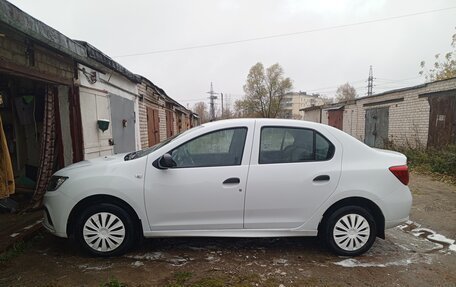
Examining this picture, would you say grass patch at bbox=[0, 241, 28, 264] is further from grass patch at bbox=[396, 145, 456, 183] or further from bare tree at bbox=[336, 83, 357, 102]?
bare tree at bbox=[336, 83, 357, 102]

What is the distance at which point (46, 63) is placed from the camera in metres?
4.38

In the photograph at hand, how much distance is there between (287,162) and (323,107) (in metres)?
19.9

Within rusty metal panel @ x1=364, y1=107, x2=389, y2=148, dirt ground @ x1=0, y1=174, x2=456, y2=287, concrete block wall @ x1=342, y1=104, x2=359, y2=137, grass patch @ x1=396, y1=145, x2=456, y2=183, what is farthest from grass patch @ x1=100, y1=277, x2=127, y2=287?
concrete block wall @ x1=342, y1=104, x2=359, y2=137

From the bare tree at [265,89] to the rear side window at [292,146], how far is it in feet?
114

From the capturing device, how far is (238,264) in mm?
2963

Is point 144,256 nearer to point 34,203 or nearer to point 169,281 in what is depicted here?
point 169,281

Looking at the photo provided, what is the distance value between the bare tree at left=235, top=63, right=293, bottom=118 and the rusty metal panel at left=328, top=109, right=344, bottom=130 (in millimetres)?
17260

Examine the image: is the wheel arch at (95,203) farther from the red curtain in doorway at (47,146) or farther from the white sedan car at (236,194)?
the red curtain in doorway at (47,146)

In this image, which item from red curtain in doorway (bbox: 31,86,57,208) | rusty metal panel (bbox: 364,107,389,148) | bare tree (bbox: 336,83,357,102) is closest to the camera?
red curtain in doorway (bbox: 31,86,57,208)

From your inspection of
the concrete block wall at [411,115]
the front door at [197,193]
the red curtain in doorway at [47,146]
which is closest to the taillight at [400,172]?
the front door at [197,193]

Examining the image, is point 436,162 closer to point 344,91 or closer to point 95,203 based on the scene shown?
point 95,203

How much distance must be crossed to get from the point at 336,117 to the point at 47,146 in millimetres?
18208

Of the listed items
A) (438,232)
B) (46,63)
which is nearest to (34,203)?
(46,63)

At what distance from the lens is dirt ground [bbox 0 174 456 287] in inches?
105
